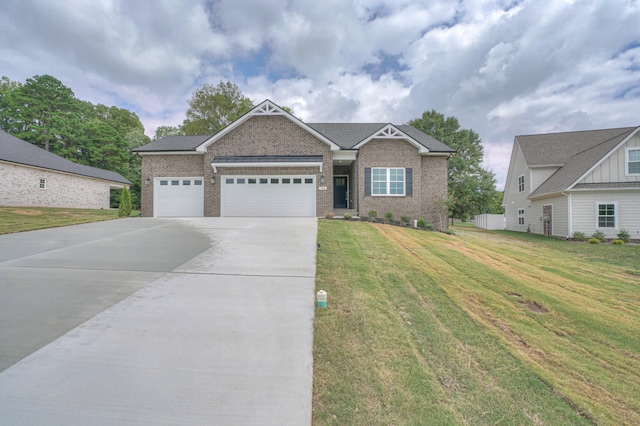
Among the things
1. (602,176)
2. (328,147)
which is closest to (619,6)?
(602,176)

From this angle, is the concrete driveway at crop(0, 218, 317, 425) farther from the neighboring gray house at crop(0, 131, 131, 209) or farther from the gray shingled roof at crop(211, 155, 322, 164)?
the neighboring gray house at crop(0, 131, 131, 209)

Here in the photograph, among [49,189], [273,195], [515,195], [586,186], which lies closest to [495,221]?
[515,195]

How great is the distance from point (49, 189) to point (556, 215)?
3674cm

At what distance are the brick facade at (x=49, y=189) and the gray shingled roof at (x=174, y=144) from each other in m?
11.0

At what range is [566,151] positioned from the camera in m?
19.8

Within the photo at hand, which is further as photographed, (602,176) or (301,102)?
(301,102)

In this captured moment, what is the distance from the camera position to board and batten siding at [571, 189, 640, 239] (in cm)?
1484

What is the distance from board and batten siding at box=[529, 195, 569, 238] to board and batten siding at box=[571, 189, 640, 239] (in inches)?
16.2

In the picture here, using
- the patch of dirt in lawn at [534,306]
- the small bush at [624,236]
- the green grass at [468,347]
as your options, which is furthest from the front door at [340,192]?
the small bush at [624,236]

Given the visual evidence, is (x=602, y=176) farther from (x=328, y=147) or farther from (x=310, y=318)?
(x=310, y=318)

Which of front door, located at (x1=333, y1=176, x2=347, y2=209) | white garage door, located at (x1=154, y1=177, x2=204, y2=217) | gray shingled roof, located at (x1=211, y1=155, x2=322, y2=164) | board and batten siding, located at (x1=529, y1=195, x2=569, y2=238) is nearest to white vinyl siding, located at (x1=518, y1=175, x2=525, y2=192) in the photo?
board and batten siding, located at (x1=529, y1=195, x2=569, y2=238)

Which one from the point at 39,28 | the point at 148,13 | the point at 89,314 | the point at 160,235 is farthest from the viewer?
the point at 39,28

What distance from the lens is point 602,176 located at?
15.3 m

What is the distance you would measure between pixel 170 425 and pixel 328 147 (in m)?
14.4
